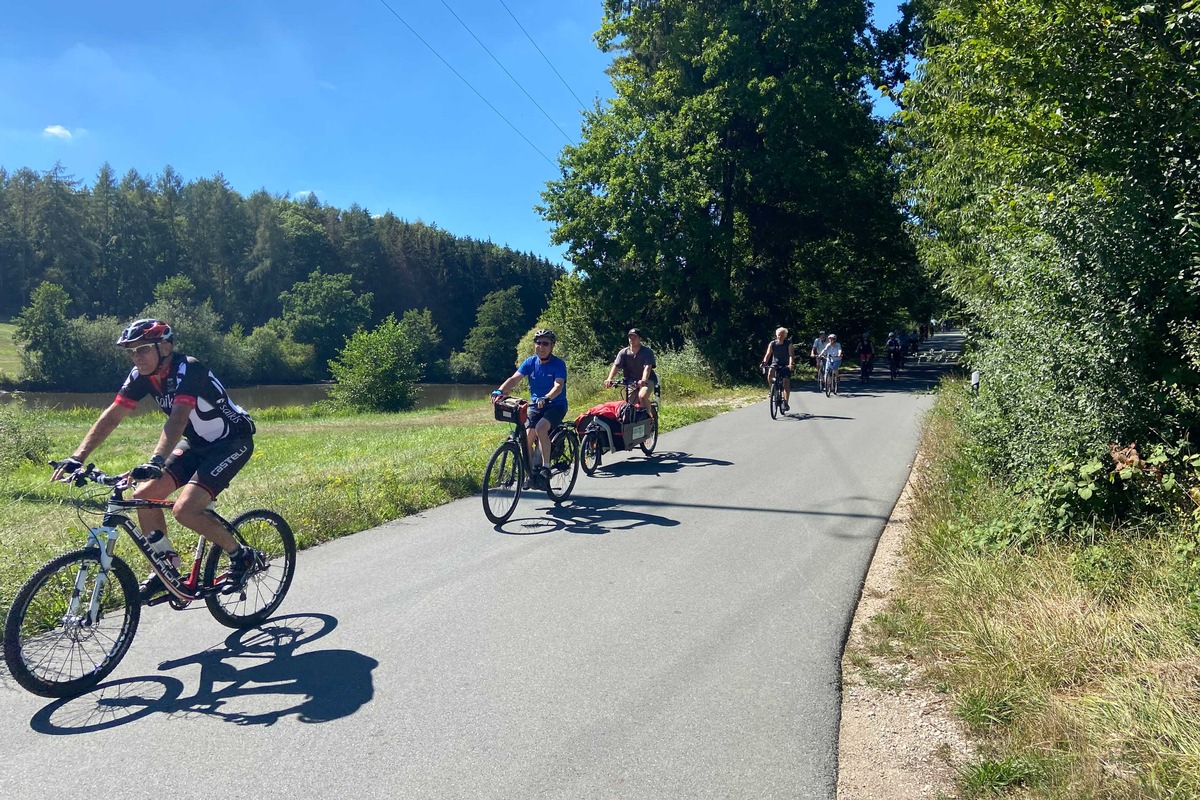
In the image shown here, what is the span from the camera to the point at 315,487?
9.36 metres

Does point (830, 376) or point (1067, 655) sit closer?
point (1067, 655)

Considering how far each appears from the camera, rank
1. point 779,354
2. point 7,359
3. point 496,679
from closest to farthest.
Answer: point 496,679, point 779,354, point 7,359

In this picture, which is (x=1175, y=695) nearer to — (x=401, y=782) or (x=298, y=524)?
(x=401, y=782)

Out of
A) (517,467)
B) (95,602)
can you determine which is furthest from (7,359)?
(95,602)

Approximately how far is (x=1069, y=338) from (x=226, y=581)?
6138mm

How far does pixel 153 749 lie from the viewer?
346cm

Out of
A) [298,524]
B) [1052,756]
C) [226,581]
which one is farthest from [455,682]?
[298,524]

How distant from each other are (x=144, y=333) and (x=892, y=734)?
455 cm

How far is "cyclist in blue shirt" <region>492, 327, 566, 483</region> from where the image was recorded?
8.27 metres

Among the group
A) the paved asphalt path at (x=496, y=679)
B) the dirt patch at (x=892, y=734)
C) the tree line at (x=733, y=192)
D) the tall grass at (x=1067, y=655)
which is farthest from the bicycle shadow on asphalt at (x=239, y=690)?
the tree line at (x=733, y=192)

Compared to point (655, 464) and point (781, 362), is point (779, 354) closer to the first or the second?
point (781, 362)

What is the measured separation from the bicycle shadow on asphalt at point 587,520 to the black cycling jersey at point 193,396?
3.08m

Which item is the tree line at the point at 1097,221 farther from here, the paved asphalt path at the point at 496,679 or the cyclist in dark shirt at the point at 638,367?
the cyclist in dark shirt at the point at 638,367

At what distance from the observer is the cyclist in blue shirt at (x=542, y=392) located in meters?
8.27
